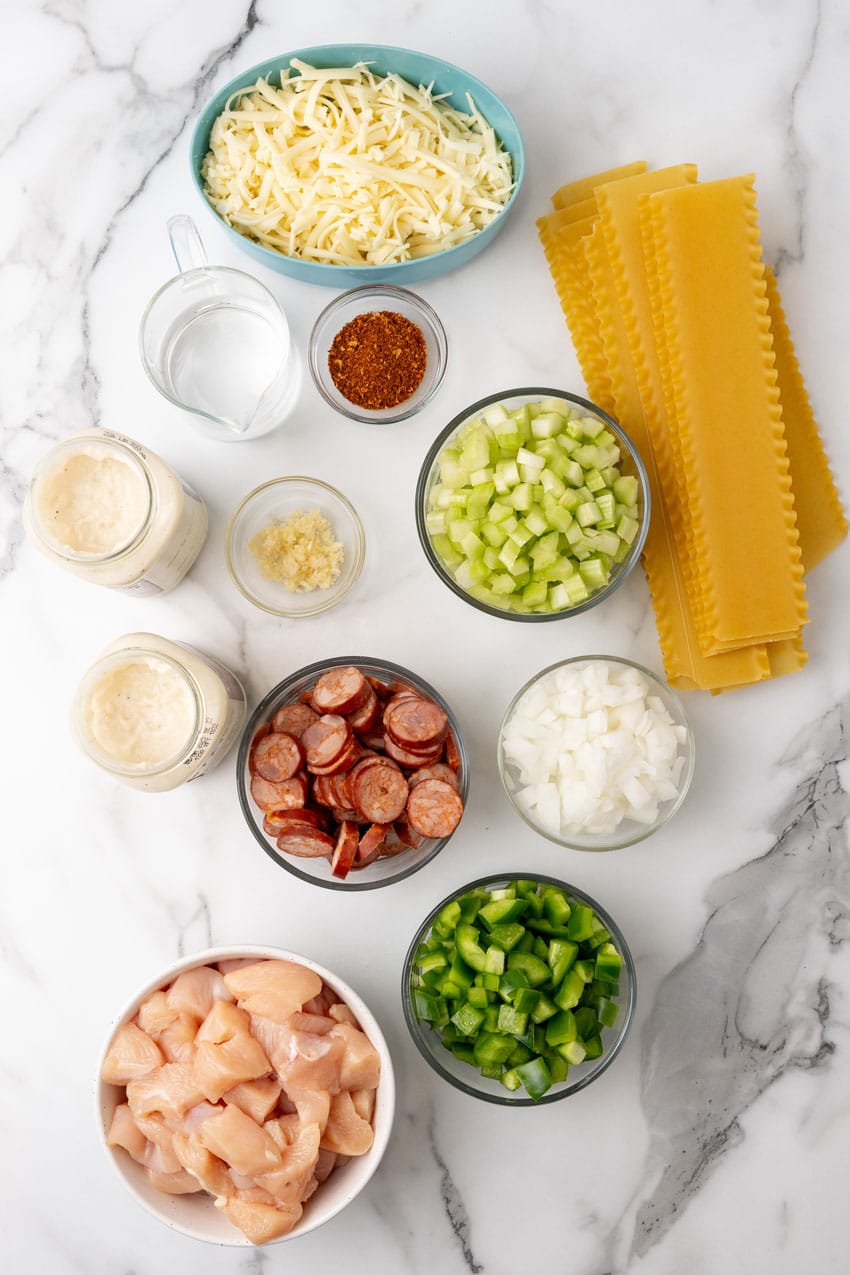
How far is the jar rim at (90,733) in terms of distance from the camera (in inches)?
70.3

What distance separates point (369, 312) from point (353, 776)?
105 centimetres

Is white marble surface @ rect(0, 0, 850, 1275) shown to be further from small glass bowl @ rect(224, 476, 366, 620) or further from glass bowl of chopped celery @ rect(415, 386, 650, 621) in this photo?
glass bowl of chopped celery @ rect(415, 386, 650, 621)

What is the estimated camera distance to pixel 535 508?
76.7 inches

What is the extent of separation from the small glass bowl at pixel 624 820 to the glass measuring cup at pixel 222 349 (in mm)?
850

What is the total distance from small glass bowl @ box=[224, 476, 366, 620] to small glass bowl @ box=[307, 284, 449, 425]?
192 millimetres

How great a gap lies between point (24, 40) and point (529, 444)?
5.06ft

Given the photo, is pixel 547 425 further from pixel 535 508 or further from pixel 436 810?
pixel 436 810

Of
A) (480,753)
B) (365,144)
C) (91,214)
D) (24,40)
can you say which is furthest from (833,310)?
(24,40)

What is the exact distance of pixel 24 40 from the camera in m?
2.26

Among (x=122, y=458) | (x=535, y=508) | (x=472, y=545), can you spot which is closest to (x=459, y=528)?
(x=472, y=545)

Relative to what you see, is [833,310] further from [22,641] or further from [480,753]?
[22,641]

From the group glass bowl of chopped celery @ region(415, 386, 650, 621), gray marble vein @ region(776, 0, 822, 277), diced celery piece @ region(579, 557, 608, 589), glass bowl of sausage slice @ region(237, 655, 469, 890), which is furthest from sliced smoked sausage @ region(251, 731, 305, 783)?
gray marble vein @ region(776, 0, 822, 277)

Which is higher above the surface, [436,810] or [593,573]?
[593,573]

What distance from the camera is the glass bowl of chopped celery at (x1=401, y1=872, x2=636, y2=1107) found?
6.18ft
